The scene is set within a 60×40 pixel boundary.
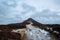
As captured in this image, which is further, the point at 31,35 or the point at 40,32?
the point at 40,32

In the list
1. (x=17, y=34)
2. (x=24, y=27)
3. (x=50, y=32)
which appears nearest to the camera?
(x=17, y=34)

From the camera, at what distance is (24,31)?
12258mm

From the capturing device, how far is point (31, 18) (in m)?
17.3

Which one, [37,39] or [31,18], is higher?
[31,18]

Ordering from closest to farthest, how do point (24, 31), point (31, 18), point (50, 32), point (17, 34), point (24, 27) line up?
1. point (17, 34)
2. point (24, 31)
3. point (24, 27)
4. point (50, 32)
5. point (31, 18)

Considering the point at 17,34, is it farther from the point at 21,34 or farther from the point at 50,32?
the point at 50,32

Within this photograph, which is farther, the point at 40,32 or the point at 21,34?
the point at 40,32

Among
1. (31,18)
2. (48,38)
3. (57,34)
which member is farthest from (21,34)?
(31,18)

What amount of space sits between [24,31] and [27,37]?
0.49m

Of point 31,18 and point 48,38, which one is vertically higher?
point 31,18

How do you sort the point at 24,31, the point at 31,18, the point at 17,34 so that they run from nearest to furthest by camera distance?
1. the point at 17,34
2. the point at 24,31
3. the point at 31,18

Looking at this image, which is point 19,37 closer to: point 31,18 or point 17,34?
point 17,34

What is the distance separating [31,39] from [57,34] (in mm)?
3236

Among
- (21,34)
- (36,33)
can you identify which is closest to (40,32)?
(36,33)
